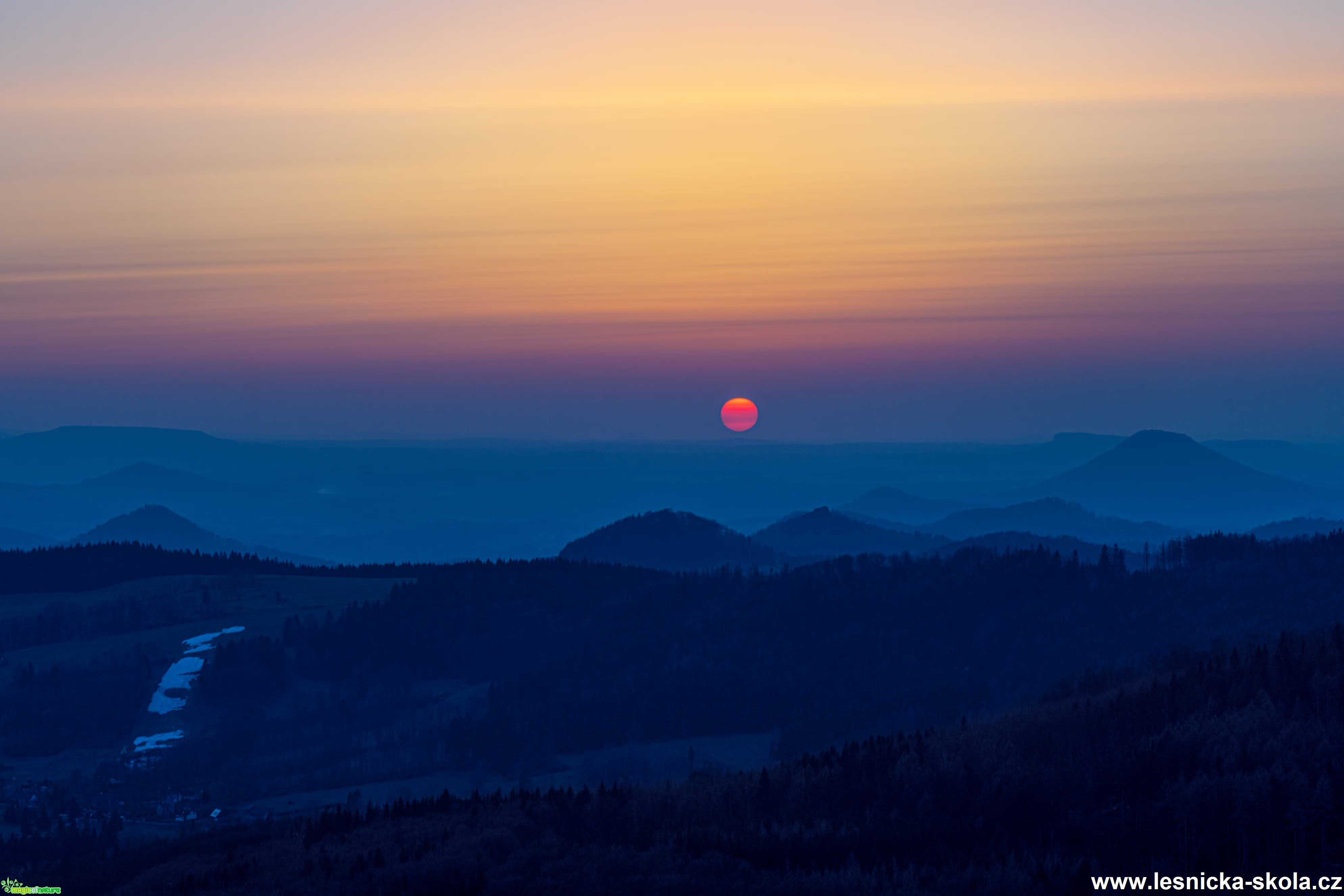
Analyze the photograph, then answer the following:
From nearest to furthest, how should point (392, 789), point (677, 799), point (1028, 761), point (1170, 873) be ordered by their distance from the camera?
point (1170, 873) < point (1028, 761) < point (677, 799) < point (392, 789)

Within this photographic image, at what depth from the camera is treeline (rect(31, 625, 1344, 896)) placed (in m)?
65.3

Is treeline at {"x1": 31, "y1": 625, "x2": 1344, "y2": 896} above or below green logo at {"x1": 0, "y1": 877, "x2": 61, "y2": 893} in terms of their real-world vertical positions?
above

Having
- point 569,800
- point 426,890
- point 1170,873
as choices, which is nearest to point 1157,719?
point 1170,873

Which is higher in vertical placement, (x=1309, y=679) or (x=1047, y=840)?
(x=1309, y=679)

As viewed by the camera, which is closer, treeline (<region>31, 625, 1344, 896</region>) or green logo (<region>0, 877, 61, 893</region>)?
treeline (<region>31, 625, 1344, 896</region>)

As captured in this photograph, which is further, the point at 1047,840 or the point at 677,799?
the point at 677,799

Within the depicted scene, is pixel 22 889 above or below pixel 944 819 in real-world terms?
below

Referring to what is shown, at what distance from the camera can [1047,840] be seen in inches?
2827

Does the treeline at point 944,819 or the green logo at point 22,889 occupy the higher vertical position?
the treeline at point 944,819

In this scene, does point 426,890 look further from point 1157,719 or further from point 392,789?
point 392,789

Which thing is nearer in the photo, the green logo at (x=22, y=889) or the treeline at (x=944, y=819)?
the treeline at (x=944, y=819)

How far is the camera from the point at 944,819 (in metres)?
79.3

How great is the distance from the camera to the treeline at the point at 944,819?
65.3 meters

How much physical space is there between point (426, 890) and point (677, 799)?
25.4 metres
